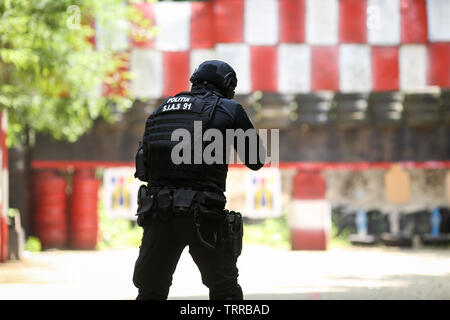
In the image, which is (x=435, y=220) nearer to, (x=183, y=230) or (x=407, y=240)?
(x=407, y=240)

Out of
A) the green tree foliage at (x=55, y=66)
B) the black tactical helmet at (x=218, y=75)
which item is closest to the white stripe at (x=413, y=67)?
the green tree foliage at (x=55, y=66)

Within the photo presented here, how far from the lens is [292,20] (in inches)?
575

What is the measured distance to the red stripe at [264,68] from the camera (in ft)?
47.6

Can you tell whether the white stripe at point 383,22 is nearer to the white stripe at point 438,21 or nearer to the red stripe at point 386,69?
the red stripe at point 386,69

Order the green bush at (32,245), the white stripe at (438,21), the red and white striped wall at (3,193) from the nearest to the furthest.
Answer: the red and white striped wall at (3,193)
the green bush at (32,245)
the white stripe at (438,21)

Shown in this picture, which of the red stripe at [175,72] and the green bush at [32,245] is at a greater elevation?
the red stripe at [175,72]

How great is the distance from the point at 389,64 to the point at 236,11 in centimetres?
263

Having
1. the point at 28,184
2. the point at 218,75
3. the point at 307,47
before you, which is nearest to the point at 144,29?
the point at 307,47

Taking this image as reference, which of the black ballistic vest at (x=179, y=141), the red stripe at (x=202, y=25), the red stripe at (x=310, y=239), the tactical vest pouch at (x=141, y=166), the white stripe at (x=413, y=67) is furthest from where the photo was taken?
the red stripe at (x=202, y=25)

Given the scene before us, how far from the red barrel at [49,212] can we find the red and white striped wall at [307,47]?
2.03 metres

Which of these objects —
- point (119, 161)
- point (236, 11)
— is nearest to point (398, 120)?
point (236, 11)

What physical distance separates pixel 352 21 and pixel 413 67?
1.25m

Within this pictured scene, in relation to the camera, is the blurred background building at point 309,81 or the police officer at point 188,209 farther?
the blurred background building at point 309,81

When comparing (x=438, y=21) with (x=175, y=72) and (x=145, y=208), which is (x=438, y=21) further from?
(x=145, y=208)
